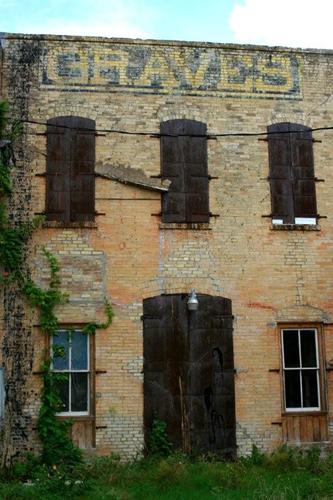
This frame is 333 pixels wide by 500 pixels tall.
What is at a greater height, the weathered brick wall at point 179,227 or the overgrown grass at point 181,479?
the weathered brick wall at point 179,227

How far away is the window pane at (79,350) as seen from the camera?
13.3 meters

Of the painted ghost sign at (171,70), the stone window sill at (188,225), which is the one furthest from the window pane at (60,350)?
the painted ghost sign at (171,70)

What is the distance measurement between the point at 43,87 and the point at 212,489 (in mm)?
8520

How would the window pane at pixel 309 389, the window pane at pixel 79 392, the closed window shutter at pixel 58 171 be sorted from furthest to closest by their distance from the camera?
the window pane at pixel 309 389, the closed window shutter at pixel 58 171, the window pane at pixel 79 392

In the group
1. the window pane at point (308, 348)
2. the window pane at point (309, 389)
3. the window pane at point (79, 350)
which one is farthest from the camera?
the window pane at point (308, 348)

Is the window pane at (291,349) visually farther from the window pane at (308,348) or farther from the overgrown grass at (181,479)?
the overgrown grass at (181,479)

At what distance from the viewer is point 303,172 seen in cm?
1445

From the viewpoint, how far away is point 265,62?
585 inches

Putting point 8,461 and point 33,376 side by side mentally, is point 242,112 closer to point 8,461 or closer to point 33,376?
point 33,376

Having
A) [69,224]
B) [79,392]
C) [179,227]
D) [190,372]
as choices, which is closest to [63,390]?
[79,392]

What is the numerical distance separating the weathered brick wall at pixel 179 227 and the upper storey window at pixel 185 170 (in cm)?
20

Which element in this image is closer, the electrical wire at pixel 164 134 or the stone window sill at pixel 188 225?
the stone window sill at pixel 188 225

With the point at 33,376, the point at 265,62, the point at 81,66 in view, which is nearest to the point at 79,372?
the point at 33,376

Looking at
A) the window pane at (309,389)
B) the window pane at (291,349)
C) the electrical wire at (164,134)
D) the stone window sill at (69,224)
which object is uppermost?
the electrical wire at (164,134)
